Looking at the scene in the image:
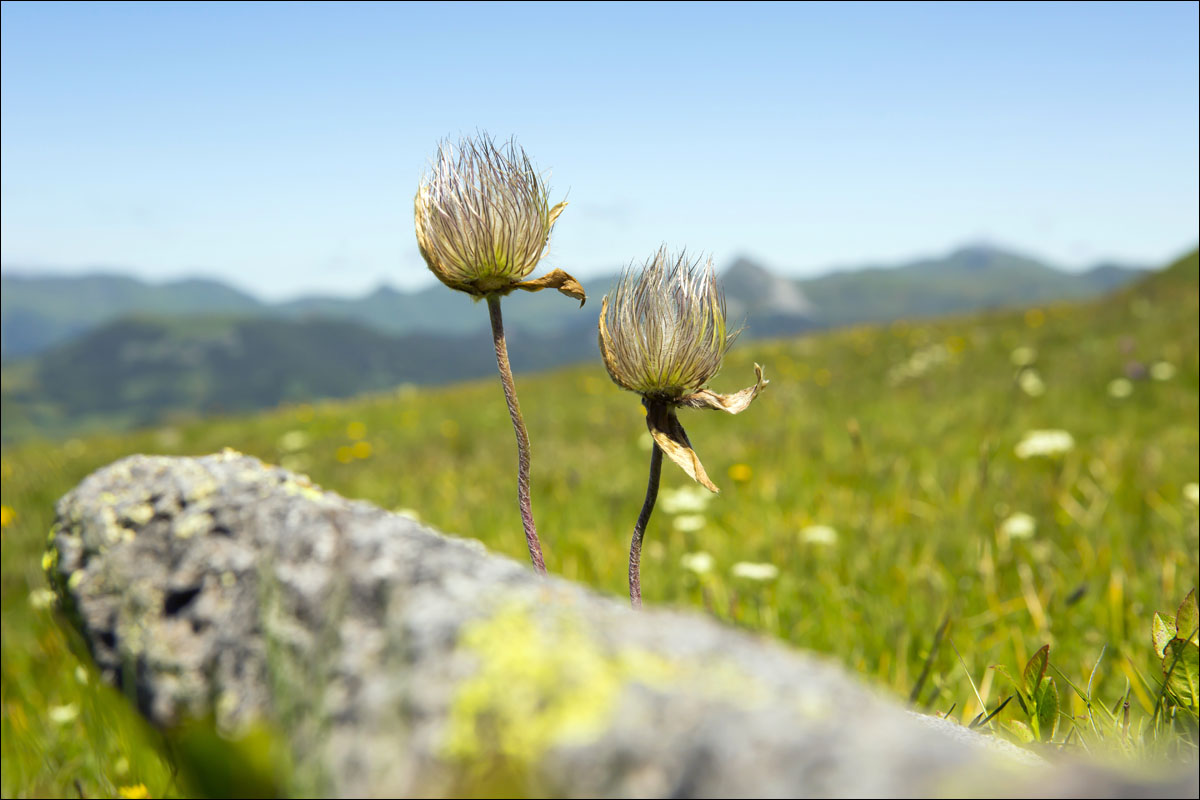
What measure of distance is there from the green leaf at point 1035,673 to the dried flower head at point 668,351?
2.80 feet

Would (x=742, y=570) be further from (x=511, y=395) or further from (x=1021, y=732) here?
(x=511, y=395)

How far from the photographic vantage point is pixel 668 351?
149cm

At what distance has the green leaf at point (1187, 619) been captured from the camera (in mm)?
1615

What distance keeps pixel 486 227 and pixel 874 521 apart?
4176 mm

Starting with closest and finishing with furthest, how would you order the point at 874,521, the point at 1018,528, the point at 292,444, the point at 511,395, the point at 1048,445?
1. the point at 511,395
2. the point at 1018,528
3. the point at 874,521
4. the point at 1048,445
5. the point at 292,444

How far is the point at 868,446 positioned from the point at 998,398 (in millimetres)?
2224

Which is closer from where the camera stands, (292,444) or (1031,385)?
(1031,385)

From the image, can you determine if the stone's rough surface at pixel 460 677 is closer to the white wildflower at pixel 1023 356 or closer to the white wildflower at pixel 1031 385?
the white wildflower at pixel 1031 385

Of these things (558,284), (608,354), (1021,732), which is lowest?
(1021,732)

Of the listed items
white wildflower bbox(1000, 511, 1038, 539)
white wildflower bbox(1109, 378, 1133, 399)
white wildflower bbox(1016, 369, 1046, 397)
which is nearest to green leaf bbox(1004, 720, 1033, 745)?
white wildflower bbox(1000, 511, 1038, 539)

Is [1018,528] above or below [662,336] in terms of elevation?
below

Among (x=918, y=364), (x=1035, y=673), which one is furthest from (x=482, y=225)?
(x=918, y=364)

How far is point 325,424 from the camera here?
504 inches

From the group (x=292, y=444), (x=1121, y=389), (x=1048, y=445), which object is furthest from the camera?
(x=292, y=444)
